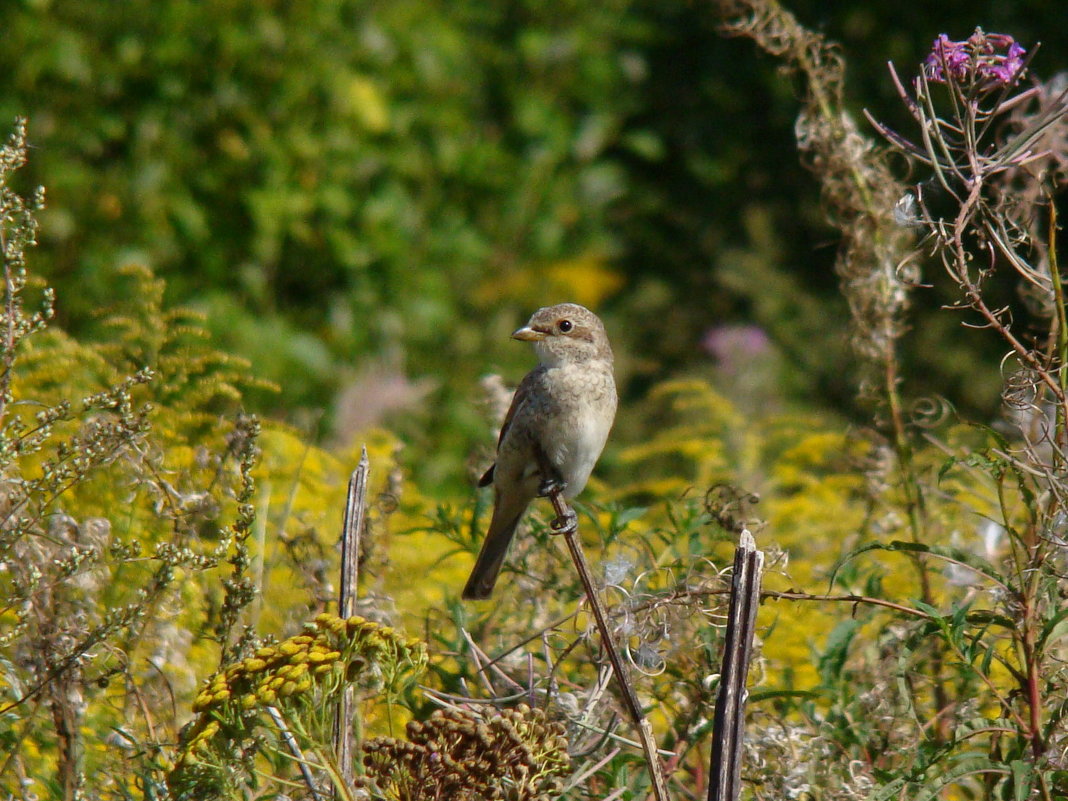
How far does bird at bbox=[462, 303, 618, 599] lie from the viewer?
3496 mm

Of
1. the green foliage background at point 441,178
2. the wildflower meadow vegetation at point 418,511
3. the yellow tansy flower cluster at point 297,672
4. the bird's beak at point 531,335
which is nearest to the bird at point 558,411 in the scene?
the bird's beak at point 531,335

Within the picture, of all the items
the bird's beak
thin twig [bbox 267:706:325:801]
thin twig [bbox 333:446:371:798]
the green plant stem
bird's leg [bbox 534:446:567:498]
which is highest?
the bird's beak

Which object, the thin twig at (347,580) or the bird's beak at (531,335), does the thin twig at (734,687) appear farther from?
the bird's beak at (531,335)

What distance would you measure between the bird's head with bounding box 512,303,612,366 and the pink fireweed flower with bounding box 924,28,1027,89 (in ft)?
5.29

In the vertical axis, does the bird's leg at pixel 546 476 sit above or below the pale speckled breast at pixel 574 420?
below

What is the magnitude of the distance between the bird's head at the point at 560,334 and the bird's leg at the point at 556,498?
1.11ft

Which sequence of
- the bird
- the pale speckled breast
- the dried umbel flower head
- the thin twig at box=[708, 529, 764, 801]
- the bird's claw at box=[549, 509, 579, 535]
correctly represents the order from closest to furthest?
the thin twig at box=[708, 529, 764, 801], the dried umbel flower head, the bird's claw at box=[549, 509, 579, 535], the bird, the pale speckled breast

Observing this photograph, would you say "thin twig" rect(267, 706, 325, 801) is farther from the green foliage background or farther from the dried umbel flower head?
the green foliage background

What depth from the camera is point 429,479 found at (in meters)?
6.49

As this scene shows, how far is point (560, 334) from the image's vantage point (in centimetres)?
374

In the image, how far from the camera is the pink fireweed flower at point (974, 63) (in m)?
2.18

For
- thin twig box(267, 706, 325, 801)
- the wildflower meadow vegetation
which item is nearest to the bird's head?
the wildflower meadow vegetation

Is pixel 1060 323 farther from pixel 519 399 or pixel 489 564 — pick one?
pixel 519 399

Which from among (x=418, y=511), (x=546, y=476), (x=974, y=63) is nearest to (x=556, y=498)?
(x=546, y=476)
